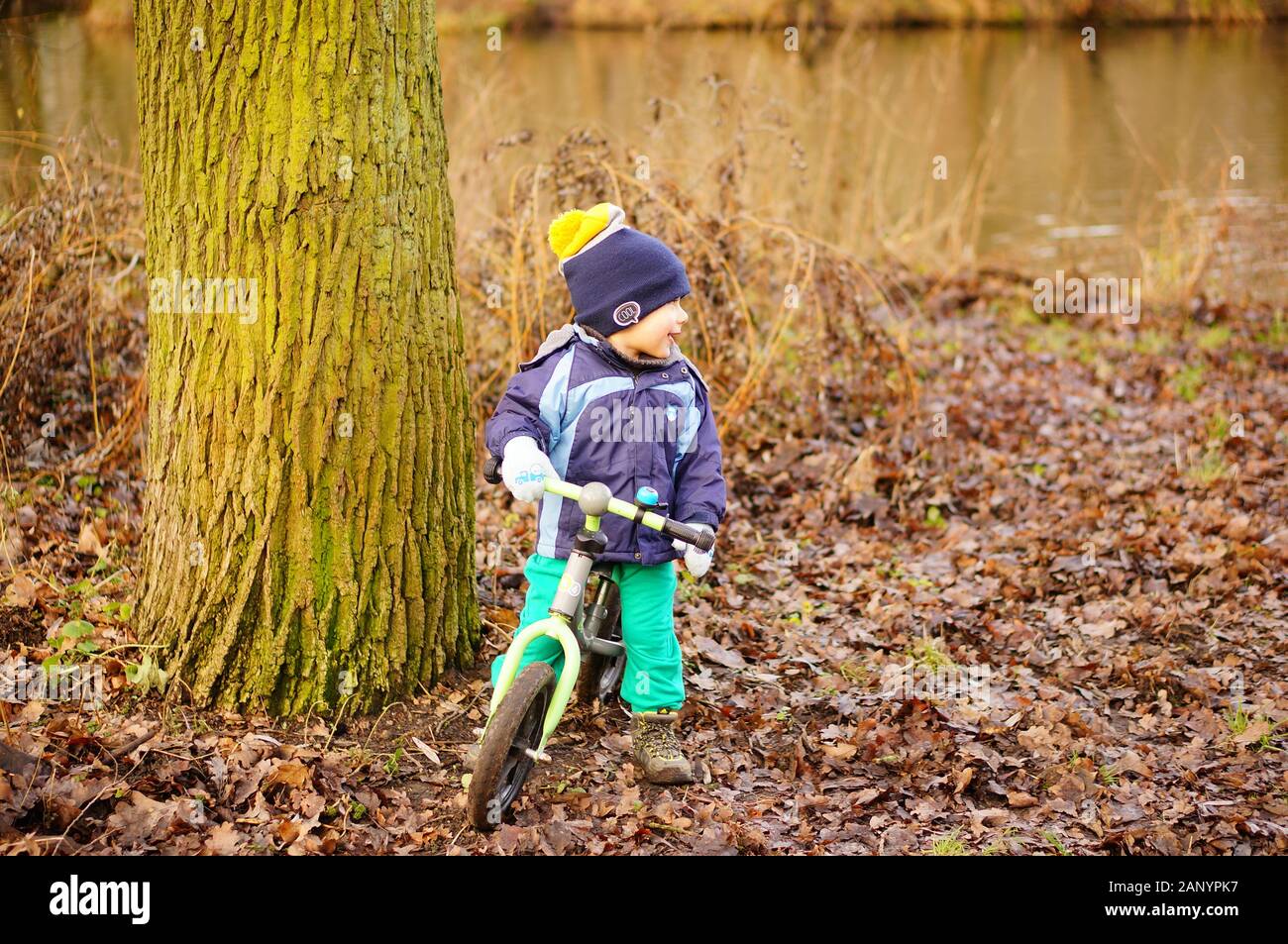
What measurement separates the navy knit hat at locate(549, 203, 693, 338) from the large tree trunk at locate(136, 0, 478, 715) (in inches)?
18.1

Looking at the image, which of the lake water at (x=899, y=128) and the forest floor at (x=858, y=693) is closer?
the forest floor at (x=858, y=693)

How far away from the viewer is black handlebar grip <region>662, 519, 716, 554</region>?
323cm

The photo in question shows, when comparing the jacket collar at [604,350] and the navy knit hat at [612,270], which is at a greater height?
the navy knit hat at [612,270]

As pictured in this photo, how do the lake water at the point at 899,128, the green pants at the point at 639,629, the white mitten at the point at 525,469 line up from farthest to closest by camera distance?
1. the lake water at the point at 899,128
2. the green pants at the point at 639,629
3. the white mitten at the point at 525,469

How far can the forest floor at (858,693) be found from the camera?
11.1 ft

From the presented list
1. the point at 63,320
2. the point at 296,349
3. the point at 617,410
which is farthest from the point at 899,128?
the point at 296,349

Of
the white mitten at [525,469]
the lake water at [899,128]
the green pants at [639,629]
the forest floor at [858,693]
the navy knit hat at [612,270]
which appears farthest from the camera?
the lake water at [899,128]

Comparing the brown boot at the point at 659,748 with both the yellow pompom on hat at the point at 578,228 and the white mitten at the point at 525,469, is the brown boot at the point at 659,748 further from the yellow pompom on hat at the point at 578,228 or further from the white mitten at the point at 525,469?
the yellow pompom on hat at the point at 578,228

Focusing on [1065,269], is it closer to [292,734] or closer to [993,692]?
[993,692]

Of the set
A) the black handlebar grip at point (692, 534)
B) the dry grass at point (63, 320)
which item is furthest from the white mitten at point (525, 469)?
the dry grass at point (63, 320)

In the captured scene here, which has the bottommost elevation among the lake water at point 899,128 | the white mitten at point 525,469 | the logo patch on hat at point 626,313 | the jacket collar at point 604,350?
the white mitten at point 525,469

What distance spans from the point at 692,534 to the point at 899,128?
10352mm

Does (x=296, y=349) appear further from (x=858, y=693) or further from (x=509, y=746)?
(x=858, y=693)
